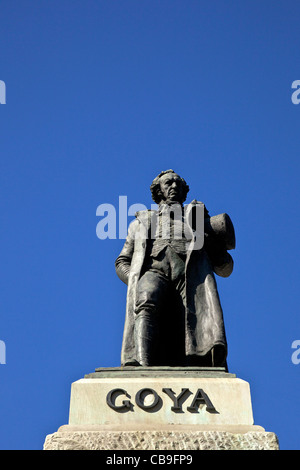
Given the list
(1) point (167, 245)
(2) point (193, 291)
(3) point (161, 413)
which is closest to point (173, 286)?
(2) point (193, 291)

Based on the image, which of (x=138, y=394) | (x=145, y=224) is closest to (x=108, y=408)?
(x=138, y=394)

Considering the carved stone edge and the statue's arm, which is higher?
the statue's arm

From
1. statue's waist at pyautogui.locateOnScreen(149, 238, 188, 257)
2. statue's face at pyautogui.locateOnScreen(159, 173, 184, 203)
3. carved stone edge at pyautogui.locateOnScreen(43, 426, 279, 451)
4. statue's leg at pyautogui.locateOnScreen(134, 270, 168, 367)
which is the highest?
statue's face at pyautogui.locateOnScreen(159, 173, 184, 203)

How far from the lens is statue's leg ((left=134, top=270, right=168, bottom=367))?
746 cm

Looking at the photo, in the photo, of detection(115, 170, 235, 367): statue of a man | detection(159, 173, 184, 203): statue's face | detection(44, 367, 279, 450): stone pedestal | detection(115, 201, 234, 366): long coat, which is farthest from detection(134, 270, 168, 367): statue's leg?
detection(159, 173, 184, 203): statue's face

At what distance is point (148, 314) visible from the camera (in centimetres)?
771

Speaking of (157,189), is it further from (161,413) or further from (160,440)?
(160,440)

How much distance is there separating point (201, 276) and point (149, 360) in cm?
134

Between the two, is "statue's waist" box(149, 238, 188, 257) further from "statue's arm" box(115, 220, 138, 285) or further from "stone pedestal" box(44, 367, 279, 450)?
"stone pedestal" box(44, 367, 279, 450)

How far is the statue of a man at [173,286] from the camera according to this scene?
24.9 feet

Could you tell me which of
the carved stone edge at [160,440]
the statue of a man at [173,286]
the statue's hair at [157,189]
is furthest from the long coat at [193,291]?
the carved stone edge at [160,440]

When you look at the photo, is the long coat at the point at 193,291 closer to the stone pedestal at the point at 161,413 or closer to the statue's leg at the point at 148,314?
the statue's leg at the point at 148,314

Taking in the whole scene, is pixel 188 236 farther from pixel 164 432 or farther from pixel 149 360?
pixel 164 432

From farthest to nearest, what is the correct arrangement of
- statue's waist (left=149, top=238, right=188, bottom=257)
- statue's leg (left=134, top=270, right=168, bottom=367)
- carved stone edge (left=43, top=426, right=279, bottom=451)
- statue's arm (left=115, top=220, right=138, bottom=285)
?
statue's arm (left=115, top=220, right=138, bottom=285), statue's waist (left=149, top=238, right=188, bottom=257), statue's leg (left=134, top=270, right=168, bottom=367), carved stone edge (left=43, top=426, right=279, bottom=451)
